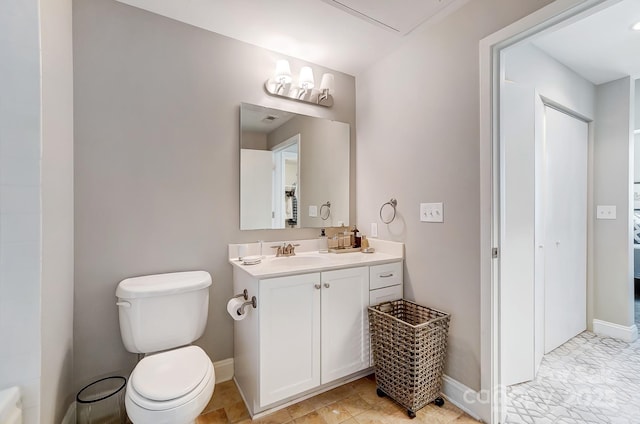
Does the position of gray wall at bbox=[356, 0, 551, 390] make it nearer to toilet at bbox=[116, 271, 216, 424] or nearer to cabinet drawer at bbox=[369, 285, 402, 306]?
cabinet drawer at bbox=[369, 285, 402, 306]

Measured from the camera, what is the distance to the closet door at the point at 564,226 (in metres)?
2.25

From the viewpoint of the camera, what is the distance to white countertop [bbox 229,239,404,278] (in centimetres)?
161

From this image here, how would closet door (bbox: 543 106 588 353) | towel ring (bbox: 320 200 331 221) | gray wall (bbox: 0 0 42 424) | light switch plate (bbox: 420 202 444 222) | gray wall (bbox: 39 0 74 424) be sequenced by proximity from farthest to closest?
towel ring (bbox: 320 200 331 221), closet door (bbox: 543 106 588 353), light switch plate (bbox: 420 202 444 222), gray wall (bbox: 39 0 74 424), gray wall (bbox: 0 0 42 424)

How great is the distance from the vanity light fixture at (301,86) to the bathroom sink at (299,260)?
4.12 ft

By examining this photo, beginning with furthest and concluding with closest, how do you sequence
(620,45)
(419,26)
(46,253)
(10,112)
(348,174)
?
1. (348,174)
2. (620,45)
3. (419,26)
4. (46,253)
5. (10,112)

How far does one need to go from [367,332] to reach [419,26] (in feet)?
6.82

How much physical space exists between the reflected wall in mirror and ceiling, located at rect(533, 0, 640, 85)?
153 centimetres

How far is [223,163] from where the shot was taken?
194 cm

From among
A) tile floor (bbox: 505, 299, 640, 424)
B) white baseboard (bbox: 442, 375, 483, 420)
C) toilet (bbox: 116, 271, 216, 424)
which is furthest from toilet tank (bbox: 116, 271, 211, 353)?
tile floor (bbox: 505, 299, 640, 424)

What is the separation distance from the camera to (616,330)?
2.50 meters

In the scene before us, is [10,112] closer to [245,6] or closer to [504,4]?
[245,6]

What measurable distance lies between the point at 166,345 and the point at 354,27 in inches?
90.3

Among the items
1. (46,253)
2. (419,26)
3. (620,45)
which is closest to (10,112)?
(46,253)

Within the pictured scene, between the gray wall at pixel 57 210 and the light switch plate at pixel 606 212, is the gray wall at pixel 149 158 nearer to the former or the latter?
the gray wall at pixel 57 210
